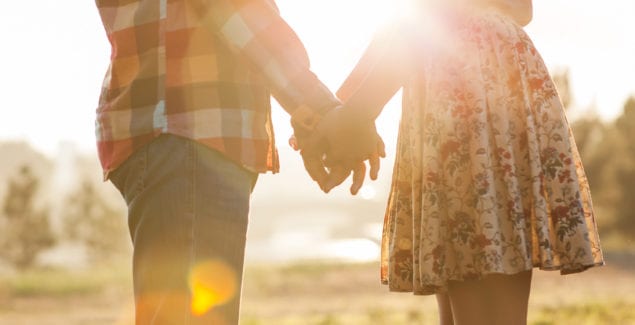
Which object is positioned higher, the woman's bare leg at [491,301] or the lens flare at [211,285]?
the lens flare at [211,285]

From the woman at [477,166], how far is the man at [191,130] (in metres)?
0.37

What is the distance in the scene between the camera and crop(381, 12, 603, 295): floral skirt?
2.08 meters

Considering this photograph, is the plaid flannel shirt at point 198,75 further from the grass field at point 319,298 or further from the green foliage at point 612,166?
the green foliage at point 612,166

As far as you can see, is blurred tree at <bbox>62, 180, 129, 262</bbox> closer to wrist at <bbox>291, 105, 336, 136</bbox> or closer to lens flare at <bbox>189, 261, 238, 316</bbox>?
wrist at <bbox>291, 105, 336, 136</bbox>

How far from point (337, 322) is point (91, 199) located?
26.4 meters

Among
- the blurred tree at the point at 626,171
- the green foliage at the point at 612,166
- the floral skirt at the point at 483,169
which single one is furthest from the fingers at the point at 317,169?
the blurred tree at the point at 626,171

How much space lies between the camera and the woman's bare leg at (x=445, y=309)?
229 centimetres

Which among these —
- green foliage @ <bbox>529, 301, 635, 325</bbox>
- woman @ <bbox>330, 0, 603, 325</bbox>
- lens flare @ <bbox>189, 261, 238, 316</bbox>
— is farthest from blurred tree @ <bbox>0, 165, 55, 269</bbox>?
lens flare @ <bbox>189, 261, 238, 316</bbox>

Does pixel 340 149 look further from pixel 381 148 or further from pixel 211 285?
pixel 211 285

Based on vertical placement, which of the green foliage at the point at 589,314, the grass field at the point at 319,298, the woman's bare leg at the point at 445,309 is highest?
the woman's bare leg at the point at 445,309

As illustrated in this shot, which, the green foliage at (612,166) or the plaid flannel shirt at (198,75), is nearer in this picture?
the plaid flannel shirt at (198,75)

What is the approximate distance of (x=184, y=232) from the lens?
1668 millimetres

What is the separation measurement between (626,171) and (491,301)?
22.2 meters

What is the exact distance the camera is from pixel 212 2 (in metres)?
1.78
